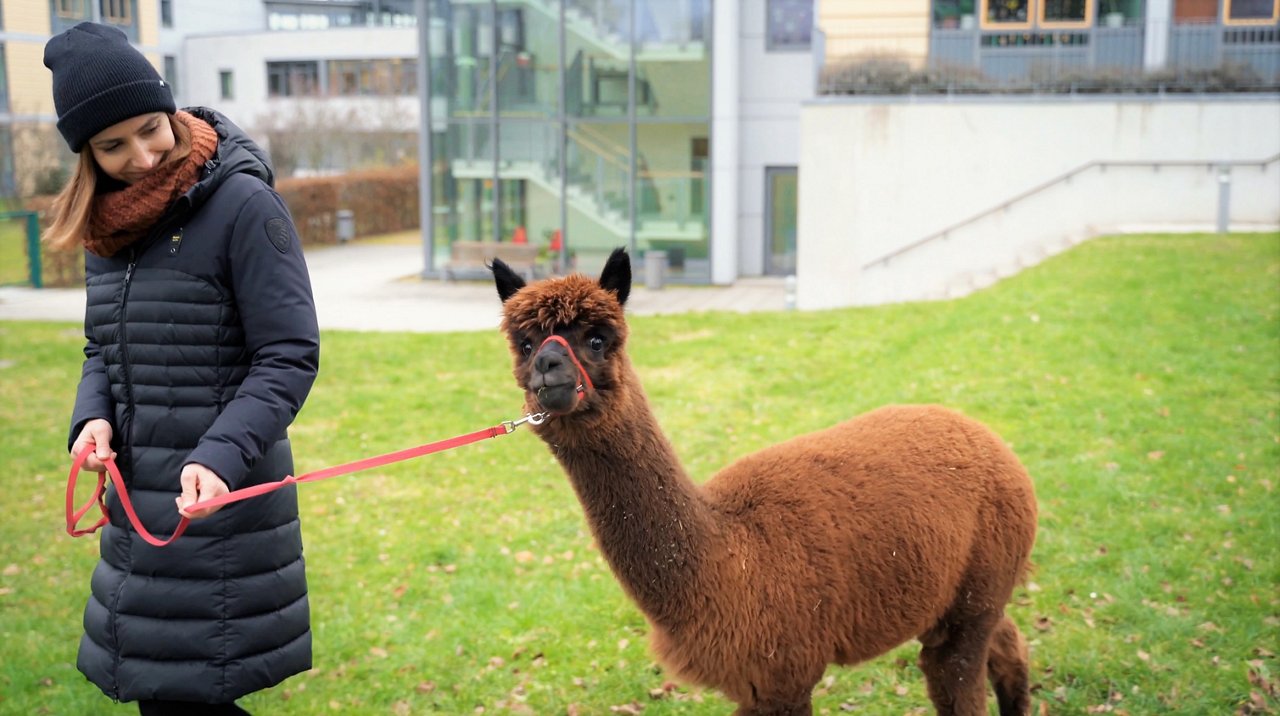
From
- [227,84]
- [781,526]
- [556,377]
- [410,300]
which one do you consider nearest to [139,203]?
[556,377]

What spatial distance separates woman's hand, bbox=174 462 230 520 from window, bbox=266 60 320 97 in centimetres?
4479

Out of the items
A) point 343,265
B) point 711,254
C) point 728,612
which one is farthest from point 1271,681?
point 343,265

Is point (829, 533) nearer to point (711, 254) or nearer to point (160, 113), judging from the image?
point (160, 113)

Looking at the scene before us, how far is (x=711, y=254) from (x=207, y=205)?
20162 millimetres

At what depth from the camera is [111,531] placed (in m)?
3.11

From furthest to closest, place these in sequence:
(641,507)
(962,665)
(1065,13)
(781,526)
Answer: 1. (1065,13)
2. (962,665)
3. (781,526)
4. (641,507)

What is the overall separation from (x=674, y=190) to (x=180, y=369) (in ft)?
66.7

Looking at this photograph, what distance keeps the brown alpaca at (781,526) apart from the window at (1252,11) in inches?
707

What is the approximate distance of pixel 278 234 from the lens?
9.94 ft

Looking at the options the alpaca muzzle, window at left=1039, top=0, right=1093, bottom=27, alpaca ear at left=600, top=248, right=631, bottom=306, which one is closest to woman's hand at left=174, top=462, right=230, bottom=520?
the alpaca muzzle

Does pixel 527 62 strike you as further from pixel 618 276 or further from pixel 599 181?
pixel 618 276

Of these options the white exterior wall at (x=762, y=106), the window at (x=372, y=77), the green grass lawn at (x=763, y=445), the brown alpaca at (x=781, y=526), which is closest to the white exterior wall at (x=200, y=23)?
the window at (x=372, y=77)

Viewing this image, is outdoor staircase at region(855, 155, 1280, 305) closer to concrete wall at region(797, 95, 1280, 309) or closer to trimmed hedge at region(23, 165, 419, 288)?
concrete wall at region(797, 95, 1280, 309)

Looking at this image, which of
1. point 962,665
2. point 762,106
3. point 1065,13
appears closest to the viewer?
point 962,665
